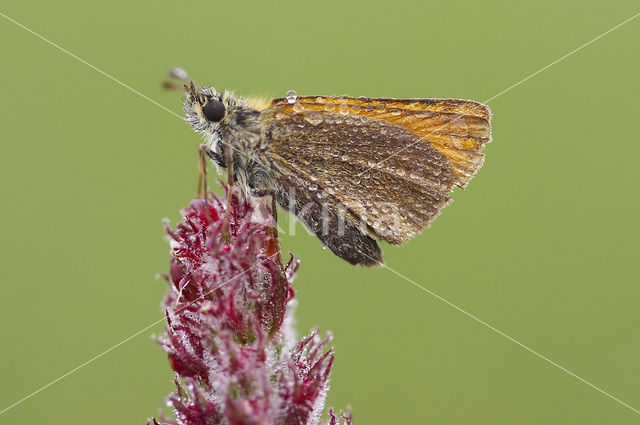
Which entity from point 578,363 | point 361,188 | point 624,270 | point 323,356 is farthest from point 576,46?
point 323,356

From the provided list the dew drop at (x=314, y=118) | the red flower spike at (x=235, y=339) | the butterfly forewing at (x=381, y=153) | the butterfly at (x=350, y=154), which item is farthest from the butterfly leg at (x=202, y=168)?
the dew drop at (x=314, y=118)

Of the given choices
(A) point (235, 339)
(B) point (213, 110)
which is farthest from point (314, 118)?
A: (A) point (235, 339)

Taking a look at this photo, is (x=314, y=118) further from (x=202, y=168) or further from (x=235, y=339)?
(x=235, y=339)

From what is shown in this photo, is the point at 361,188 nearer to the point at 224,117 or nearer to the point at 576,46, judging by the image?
the point at 224,117

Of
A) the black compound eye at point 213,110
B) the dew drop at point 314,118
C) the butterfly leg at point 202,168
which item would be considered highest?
the dew drop at point 314,118

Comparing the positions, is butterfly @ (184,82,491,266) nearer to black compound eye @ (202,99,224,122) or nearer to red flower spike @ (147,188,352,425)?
black compound eye @ (202,99,224,122)

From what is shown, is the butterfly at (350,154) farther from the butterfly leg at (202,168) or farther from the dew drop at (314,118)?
the butterfly leg at (202,168)

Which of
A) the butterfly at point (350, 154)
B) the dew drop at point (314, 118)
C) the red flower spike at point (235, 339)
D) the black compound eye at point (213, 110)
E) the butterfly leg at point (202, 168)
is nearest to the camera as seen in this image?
the red flower spike at point (235, 339)
